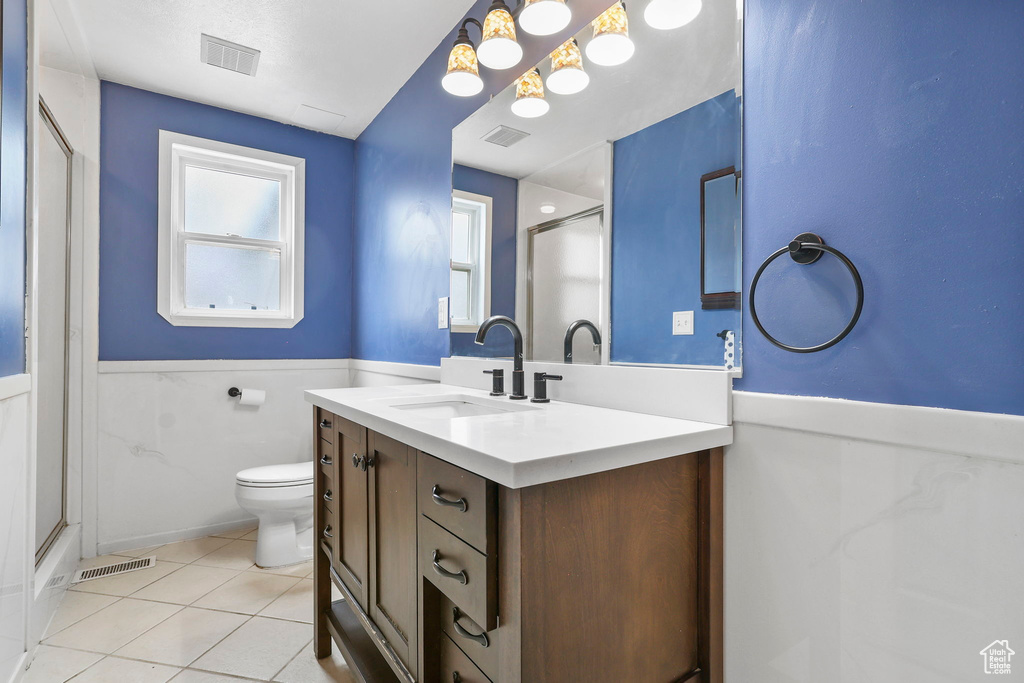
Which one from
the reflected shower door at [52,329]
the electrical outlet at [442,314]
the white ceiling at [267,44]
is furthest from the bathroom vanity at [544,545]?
the white ceiling at [267,44]

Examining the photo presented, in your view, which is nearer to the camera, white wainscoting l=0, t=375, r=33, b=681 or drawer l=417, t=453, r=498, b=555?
drawer l=417, t=453, r=498, b=555

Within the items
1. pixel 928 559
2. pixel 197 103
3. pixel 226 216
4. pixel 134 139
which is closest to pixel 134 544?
pixel 226 216

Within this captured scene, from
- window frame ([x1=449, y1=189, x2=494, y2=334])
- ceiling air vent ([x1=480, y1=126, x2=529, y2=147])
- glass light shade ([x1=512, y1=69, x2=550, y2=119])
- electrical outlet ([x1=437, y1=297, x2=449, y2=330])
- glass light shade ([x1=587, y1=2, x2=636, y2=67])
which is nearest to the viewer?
glass light shade ([x1=587, y1=2, x2=636, y2=67])

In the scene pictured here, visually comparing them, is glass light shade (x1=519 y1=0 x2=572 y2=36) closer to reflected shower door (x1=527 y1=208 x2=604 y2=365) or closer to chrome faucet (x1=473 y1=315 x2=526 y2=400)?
reflected shower door (x1=527 y1=208 x2=604 y2=365)

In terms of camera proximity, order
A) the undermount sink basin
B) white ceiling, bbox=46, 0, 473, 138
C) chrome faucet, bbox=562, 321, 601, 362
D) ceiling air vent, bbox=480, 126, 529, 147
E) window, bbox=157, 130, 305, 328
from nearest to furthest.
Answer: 1. chrome faucet, bbox=562, 321, 601, 362
2. the undermount sink basin
3. ceiling air vent, bbox=480, 126, 529, 147
4. white ceiling, bbox=46, 0, 473, 138
5. window, bbox=157, 130, 305, 328

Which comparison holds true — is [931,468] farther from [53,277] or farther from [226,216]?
[226,216]

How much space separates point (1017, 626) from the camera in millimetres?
728

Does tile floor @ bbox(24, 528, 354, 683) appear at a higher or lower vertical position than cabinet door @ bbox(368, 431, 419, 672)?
lower

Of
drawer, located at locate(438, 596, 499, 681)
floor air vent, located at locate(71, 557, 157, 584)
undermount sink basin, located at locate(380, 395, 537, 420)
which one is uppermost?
undermount sink basin, located at locate(380, 395, 537, 420)

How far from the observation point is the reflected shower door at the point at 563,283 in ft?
4.74

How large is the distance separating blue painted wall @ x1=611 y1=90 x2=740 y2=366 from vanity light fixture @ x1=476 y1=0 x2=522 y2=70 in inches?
20.5

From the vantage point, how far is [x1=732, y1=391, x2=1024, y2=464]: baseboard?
2.40ft

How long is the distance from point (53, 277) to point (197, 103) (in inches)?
48.3

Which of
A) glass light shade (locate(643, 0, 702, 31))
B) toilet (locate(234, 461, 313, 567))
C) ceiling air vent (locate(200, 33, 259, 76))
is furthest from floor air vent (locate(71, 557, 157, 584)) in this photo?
glass light shade (locate(643, 0, 702, 31))
